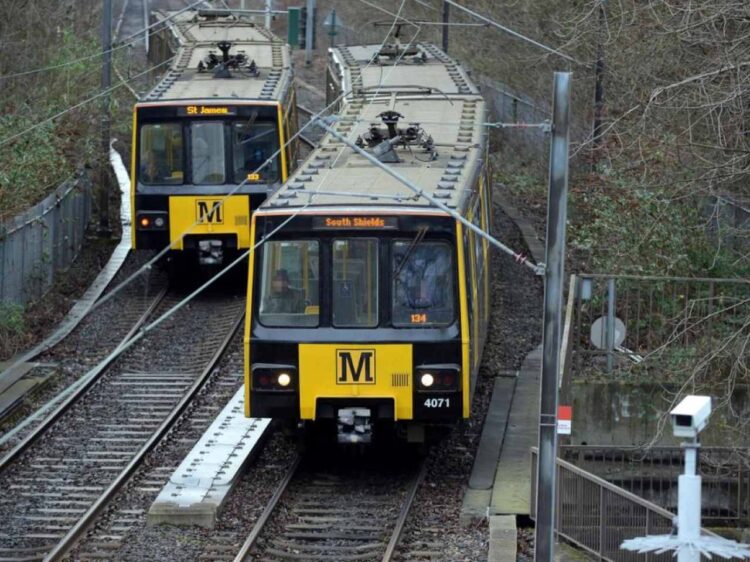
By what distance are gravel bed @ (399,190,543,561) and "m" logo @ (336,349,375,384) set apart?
1.31m

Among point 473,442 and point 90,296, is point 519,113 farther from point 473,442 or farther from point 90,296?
point 473,442

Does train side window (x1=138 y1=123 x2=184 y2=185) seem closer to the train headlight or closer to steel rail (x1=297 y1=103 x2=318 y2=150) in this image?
steel rail (x1=297 y1=103 x2=318 y2=150)

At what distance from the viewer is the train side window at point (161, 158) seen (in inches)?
899

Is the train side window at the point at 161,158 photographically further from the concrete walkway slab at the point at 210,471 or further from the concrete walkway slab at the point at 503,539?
the concrete walkway slab at the point at 503,539

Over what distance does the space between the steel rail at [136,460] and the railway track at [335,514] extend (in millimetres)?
1313

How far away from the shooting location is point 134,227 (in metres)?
23.0

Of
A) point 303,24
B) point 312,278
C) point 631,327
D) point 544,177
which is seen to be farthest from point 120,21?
point 312,278

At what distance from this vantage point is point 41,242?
78.4ft

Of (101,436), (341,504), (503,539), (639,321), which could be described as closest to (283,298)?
(341,504)

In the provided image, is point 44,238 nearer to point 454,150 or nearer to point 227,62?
point 227,62

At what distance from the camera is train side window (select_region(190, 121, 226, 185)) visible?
901 inches

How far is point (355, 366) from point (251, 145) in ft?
29.5

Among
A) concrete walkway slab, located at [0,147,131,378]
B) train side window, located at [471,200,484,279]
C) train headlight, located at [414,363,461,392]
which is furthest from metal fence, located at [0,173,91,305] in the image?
train headlight, located at [414,363,461,392]

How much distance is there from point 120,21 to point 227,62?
3599cm
